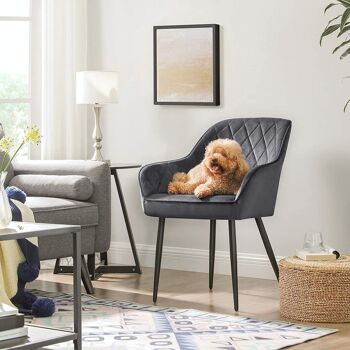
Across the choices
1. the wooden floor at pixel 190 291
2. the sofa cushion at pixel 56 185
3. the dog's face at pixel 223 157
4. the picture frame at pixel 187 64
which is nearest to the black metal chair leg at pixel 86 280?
the wooden floor at pixel 190 291

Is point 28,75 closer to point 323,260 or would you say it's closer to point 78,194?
point 78,194

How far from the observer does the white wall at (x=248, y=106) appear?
5.11m

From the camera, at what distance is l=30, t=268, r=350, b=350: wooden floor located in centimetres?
450

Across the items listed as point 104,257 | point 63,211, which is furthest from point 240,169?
point 104,257

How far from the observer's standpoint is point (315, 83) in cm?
514

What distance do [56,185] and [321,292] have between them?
1.58m

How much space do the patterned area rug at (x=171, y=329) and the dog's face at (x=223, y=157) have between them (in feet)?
2.38

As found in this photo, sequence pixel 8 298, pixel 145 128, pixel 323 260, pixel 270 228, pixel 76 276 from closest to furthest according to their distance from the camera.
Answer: pixel 76 276 → pixel 8 298 → pixel 323 260 → pixel 270 228 → pixel 145 128

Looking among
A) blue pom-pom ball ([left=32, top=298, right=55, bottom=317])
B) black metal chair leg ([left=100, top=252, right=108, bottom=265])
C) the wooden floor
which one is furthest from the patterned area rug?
black metal chair leg ([left=100, top=252, right=108, bottom=265])

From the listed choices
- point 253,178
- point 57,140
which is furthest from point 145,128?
point 253,178

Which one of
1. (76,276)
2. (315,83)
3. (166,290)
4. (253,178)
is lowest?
(166,290)

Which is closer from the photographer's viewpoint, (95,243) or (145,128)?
(95,243)

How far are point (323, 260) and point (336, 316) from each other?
0.87 ft

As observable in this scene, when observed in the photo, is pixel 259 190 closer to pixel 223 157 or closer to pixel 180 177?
pixel 223 157
